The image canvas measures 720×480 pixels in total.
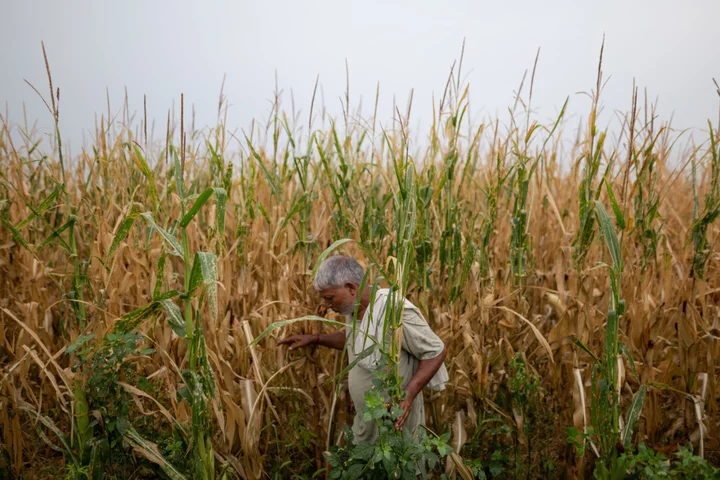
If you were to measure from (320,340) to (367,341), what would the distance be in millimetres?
293

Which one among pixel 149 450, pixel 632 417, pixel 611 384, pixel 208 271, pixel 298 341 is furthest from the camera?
pixel 298 341

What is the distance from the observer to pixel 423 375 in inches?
80.3

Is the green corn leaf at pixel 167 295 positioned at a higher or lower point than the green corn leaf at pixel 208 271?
lower

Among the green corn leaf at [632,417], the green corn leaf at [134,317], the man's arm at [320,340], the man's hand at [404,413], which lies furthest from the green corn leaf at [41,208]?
the green corn leaf at [632,417]

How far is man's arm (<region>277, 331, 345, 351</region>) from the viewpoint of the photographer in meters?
2.31

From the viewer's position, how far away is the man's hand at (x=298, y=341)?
229 cm

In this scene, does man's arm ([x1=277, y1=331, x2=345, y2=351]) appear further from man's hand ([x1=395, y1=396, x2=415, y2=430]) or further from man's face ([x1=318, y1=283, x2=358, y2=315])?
man's hand ([x1=395, y1=396, x2=415, y2=430])

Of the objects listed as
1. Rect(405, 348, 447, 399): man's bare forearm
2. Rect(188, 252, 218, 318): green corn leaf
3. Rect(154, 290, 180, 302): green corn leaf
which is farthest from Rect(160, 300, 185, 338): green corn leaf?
Rect(405, 348, 447, 399): man's bare forearm

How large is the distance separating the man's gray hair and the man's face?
0.06 feet

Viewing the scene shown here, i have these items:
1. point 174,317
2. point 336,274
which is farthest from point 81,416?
point 336,274

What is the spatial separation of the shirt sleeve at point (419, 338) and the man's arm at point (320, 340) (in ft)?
1.15

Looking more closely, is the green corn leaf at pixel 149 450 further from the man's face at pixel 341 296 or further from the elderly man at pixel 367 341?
the man's face at pixel 341 296

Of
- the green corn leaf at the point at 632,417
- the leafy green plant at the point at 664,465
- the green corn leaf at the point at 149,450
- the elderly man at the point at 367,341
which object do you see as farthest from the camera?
the elderly man at the point at 367,341

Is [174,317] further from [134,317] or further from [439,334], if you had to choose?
[439,334]
